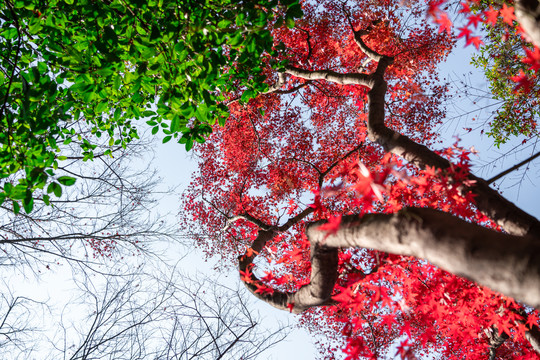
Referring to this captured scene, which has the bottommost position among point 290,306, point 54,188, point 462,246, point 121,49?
point 462,246

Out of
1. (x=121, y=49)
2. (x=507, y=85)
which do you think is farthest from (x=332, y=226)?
(x=507, y=85)

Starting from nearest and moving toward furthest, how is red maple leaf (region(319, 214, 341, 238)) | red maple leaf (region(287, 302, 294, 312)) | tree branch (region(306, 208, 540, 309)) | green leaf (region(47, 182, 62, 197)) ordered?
tree branch (region(306, 208, 540, 309)) → red maple leaf (region(319, 214, 341, 238)) → green leaf (region(47, 182, 62, 197)) → red maple leaf (region(287, 302, 294, 312))

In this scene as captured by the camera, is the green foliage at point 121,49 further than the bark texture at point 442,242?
Yes

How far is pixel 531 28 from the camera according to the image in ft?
7.47

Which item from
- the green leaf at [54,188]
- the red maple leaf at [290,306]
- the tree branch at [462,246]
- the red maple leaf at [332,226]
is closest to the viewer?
the tree branch at [462,246]

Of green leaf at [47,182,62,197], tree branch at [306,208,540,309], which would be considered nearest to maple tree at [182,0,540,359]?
tree branch at [306,208,540,309]

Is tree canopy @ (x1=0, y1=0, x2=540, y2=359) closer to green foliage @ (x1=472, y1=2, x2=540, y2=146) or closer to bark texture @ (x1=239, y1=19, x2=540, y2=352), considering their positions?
bark texture @ (x1=239, y1=19, x2=540, y2=352)

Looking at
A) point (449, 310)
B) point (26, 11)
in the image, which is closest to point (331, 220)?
point (449, 310)

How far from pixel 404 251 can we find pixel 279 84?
5.68m

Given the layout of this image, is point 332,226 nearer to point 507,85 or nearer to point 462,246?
point 462,246

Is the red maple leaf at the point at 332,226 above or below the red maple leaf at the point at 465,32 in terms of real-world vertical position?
below

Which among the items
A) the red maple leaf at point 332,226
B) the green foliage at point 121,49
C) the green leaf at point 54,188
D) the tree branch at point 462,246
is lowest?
the tree branch at point 462,246

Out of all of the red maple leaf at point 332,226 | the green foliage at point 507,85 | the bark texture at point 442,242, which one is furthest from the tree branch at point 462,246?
the green foliage at point 507,85

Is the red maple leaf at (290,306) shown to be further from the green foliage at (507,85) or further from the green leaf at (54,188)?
the green foliage at (507,85)
